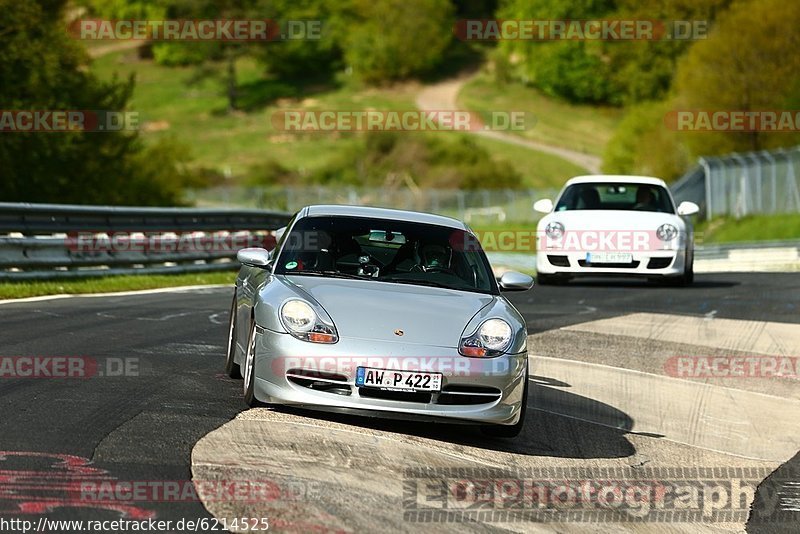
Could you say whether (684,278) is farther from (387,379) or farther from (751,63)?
(751,63)

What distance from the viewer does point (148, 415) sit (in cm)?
843

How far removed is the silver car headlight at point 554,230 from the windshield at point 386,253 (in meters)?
10.6

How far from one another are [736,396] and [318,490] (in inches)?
225

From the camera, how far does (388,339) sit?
8.32 metres

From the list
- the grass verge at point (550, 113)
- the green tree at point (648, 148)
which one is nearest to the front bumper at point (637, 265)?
the green tree at point (648, 148)

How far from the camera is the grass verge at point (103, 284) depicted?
17.5m

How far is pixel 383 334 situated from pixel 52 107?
29.5 metres

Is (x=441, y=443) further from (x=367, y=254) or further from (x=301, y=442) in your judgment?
(x=367, y=254)

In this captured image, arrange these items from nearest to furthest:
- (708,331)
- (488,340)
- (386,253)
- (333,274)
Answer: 1. (488,340)
2. (333,274)
3. (386,253)
4. (708,331)

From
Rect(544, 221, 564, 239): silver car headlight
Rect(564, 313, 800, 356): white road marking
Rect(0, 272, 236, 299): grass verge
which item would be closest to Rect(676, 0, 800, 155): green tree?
Rect(0, 272, 236, 299): grass verge

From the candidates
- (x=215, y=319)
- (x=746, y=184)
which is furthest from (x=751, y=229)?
(x=215, y=319)

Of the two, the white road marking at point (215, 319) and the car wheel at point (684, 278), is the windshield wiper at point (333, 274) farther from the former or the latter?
the car wheel at point (684, 278)

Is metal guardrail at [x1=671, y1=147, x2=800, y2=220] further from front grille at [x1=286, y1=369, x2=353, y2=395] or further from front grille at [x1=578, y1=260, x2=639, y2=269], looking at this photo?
front grille at [x1=286, y1=369, x2=353, y2=395]

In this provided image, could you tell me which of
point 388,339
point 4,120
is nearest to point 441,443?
point 388,339
